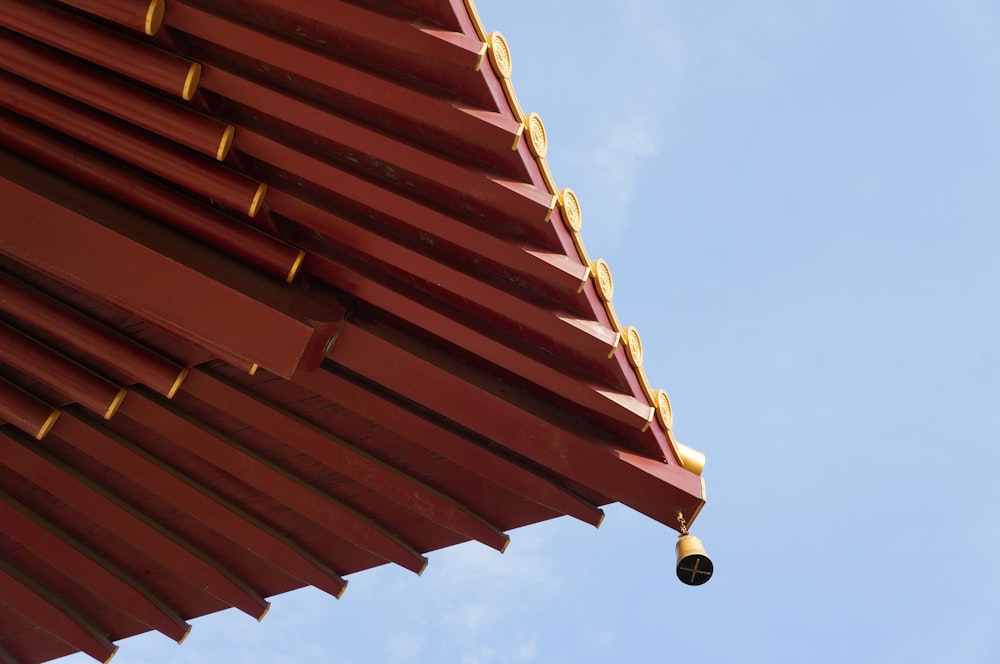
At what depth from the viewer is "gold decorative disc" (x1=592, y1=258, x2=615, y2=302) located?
530 cm

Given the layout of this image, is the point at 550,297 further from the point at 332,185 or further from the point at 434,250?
the point at 332,185

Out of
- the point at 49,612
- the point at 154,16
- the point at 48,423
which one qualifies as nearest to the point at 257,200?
the point at 154,16

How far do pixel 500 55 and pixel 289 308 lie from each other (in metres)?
1.76

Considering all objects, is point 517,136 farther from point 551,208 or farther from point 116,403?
point 116,403

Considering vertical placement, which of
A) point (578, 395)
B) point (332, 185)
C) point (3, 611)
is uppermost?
point (332, 185)

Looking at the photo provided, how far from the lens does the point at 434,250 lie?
5.57 m

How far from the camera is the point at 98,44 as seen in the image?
16.9ft

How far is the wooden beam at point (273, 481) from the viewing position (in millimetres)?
6785

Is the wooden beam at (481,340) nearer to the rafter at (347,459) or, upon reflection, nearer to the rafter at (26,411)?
the rafter at (347,459)

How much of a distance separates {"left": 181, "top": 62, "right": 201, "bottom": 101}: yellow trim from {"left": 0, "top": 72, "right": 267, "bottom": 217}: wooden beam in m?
0.49

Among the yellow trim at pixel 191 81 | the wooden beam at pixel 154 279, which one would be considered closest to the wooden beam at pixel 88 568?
the wooden beam at pixel 154 279

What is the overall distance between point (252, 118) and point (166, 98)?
421mm

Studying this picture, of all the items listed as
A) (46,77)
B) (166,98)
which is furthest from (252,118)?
(46,77)

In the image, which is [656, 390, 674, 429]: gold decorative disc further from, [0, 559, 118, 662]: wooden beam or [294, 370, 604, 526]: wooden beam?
[0, 559, 118, 662]: wooden beam
